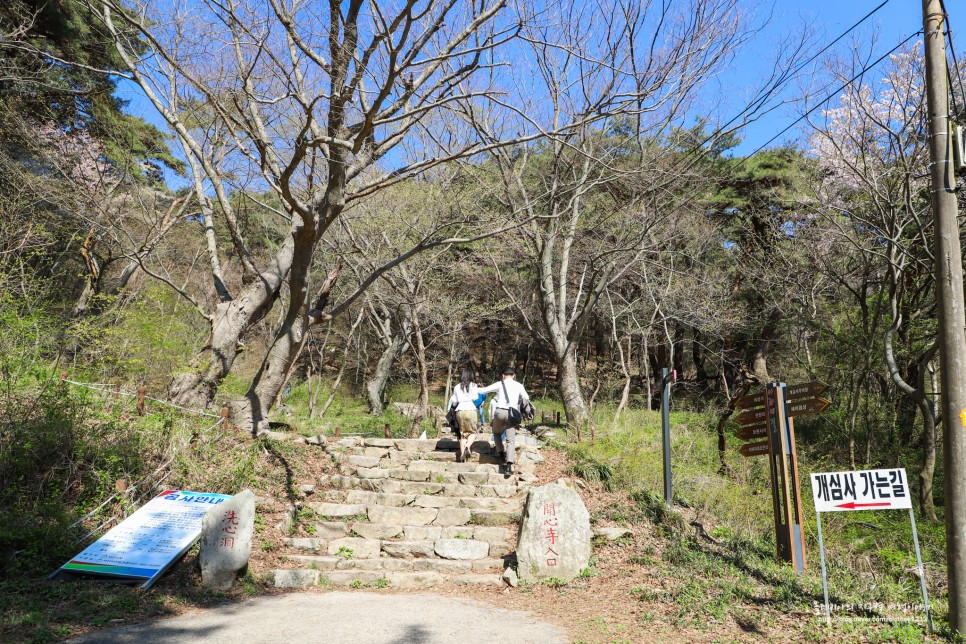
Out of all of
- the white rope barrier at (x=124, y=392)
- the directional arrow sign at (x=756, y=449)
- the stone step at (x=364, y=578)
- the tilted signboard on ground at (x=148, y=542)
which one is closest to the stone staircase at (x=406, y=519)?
the stone step at (x=364, y=578)

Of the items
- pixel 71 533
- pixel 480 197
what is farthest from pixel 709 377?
pixel 71 533

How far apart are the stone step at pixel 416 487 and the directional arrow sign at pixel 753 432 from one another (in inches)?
125

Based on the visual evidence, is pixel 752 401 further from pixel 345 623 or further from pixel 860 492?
pixel 345 623

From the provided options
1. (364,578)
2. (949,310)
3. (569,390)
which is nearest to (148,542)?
(364,578)

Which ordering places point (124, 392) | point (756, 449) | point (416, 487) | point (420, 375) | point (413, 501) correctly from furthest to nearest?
point (420, 375) → point (416, 487) → point (413, 501) → point (124, 392) → point (756, 449)

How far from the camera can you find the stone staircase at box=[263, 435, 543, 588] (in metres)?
6.31

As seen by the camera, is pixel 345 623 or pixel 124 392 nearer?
pixel 345 623

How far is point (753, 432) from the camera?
7254mm

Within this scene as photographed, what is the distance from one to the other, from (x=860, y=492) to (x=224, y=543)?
19.1 feet

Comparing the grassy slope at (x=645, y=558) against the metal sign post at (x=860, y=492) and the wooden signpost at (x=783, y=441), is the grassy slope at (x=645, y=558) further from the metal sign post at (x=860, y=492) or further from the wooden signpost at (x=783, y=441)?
the metal sign post at (x=860, y=492)

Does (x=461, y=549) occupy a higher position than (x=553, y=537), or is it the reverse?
(x=553, y=537)

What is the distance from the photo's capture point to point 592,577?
6266 millimetres

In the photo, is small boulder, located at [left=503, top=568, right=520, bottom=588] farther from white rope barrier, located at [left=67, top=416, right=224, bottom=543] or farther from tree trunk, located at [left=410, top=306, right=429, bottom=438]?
tree trunk, located at [left=410, top=306, right=429, bottom=438]

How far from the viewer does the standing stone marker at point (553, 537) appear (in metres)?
6.24
